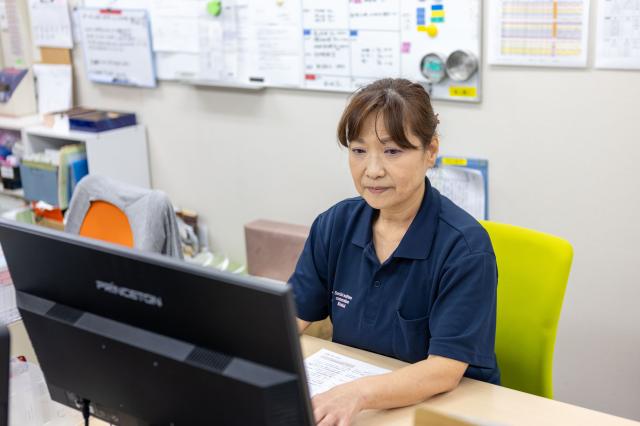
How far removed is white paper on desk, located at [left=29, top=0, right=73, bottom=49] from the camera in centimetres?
370

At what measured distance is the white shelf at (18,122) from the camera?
12.0 ft

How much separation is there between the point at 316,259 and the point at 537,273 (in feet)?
1.73

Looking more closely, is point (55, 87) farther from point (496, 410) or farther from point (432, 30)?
point (496, 410)

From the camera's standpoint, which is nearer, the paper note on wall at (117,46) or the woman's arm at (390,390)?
the woman's arm at (390,390)

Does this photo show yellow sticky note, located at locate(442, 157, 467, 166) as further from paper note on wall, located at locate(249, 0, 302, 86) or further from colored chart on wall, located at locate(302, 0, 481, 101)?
paper note on wall, located at locate(249, 0, 302, 86)

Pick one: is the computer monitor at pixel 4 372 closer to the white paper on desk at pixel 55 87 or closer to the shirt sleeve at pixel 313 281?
the shirt sleeve at pixel 313 281

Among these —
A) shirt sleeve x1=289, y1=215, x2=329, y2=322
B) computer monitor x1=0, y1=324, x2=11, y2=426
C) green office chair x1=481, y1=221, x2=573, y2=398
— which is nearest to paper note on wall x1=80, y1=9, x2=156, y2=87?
shirt sleeve x1=289, y1=215, x2=329, y2=322

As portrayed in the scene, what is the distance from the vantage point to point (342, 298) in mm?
1743

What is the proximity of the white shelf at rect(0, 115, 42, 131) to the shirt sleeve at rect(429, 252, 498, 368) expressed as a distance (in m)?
2.74

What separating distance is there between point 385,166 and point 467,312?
0.36m

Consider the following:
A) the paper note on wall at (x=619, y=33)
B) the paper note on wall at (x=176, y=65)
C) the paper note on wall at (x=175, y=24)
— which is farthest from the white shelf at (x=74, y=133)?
the paper note on wall at (x=619, y=33)

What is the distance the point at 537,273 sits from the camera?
177cm

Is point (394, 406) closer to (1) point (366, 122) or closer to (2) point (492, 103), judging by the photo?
(1) point (366, 122)

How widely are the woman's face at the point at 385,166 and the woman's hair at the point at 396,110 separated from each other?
0.04 ft
